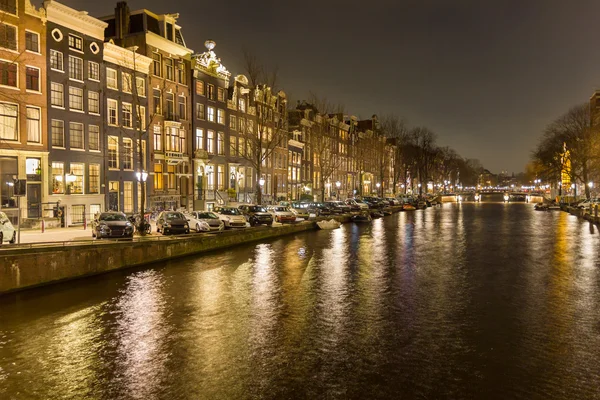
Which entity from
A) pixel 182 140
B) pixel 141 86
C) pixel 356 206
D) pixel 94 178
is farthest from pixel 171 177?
pixel 356 206

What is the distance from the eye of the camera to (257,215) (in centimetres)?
4112

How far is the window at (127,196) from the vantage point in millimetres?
44156

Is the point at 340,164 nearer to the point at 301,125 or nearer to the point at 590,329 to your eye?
the point at 301,125

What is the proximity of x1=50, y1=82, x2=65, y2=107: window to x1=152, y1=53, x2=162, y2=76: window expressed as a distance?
11312 millimetres

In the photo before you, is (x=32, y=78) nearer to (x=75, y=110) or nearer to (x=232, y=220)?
(x=75, y=110)

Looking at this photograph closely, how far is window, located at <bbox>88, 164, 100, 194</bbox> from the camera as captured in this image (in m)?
40.6

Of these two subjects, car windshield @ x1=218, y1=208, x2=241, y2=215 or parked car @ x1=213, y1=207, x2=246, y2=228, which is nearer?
parked car @ x1=213, y1=207, x2=246, y2=228

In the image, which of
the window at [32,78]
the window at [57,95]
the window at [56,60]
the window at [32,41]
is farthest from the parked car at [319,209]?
the window at [32,41]

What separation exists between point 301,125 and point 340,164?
1912 centimetres

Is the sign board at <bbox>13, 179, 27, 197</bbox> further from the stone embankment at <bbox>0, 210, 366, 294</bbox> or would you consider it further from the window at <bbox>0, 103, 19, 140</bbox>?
the window at <bbox>0, 103, 19, 140</bbox>

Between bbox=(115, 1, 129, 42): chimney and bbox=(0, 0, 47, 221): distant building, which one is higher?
bbox=(115, 1, 129, 42): chimney

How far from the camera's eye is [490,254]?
98.0 ft

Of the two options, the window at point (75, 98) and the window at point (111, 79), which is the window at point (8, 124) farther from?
the window at point (111, 79)

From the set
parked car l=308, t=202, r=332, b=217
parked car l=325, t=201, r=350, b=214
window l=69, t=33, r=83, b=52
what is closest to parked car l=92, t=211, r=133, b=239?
window l=69, t=33, r=83, b=52
